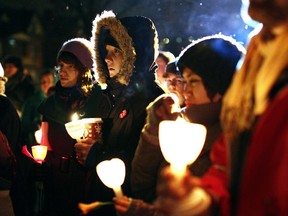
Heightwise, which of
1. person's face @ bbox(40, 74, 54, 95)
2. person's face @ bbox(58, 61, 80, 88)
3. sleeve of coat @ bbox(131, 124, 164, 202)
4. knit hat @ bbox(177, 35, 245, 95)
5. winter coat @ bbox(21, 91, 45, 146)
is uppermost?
knit hat @ bbox(177, 35, 245, 95)

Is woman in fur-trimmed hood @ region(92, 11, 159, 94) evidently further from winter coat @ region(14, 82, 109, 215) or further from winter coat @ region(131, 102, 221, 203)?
winter coat @ region(131, 102, 221, 203)

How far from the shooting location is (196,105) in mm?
Result: 3572

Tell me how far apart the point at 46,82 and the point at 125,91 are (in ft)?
21.6

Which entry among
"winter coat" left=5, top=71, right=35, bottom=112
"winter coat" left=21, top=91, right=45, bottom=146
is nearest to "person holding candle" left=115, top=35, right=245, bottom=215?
"winter coat" left=21, top=91, right=45, bottom=146

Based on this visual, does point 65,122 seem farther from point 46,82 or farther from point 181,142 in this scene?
point 46,82

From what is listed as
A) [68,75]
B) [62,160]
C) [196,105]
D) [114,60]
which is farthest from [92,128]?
[68,75]

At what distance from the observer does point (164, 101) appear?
11.5 feet

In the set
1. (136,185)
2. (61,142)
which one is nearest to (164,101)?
(136,185)

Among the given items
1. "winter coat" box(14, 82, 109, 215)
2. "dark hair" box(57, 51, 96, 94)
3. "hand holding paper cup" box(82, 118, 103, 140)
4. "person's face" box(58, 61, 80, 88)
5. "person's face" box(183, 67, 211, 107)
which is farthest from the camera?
"dark hair" box(57, 51, 96, 94)

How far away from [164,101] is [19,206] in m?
4.44

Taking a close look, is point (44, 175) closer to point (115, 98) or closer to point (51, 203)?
point (51, 203)

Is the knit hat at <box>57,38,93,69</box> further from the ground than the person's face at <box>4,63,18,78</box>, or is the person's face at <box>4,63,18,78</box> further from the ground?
the knit hat at <box>57,38,93,69</box>

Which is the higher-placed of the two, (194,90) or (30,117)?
(194,90)

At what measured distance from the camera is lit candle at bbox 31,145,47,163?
5.37 metres
